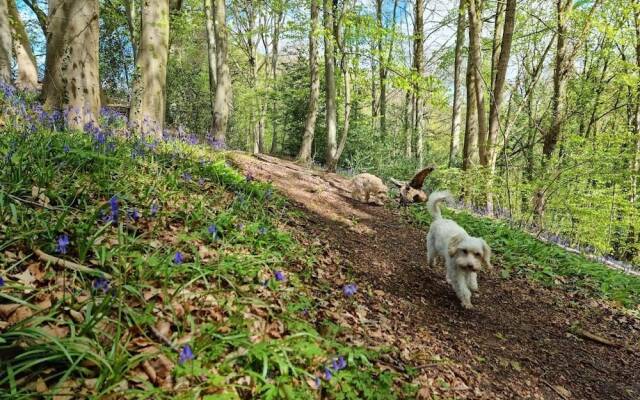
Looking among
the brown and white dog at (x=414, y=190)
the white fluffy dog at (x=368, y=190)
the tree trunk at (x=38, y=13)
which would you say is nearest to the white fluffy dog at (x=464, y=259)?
Result: the white fluffy dog at (x=368, y=190)

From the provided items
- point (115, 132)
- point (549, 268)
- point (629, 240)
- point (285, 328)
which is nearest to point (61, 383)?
point (285, 328)

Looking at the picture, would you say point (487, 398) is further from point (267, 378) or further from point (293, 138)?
point (293, 138)

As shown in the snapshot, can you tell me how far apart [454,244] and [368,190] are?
14.2 feet

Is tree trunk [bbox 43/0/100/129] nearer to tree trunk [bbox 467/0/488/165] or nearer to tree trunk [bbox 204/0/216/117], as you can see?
tree trunk [bbox 467/0/488/165]

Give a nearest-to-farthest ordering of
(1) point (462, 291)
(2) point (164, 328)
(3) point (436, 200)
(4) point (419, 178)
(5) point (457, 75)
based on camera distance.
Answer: (2) point (164, 328) < (1) point (462, 291) < (3) point (436, 200) < (4) point (419, 178) < (5) point (457, 75)

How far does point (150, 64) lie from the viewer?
6184 mm

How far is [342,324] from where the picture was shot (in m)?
2.85

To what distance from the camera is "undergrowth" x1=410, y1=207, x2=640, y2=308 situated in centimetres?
607

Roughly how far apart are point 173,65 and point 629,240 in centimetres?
2523

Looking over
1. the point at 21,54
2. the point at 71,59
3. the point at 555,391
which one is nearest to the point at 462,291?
the point at 555,391

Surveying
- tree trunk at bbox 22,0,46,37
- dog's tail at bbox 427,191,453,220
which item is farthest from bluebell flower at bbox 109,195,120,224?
tree trunk at bbox 22,0,46,37

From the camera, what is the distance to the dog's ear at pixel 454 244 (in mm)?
4195

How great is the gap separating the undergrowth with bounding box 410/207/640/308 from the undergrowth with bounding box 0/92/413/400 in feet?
15.3

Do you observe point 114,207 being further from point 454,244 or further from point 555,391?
point 555,391
